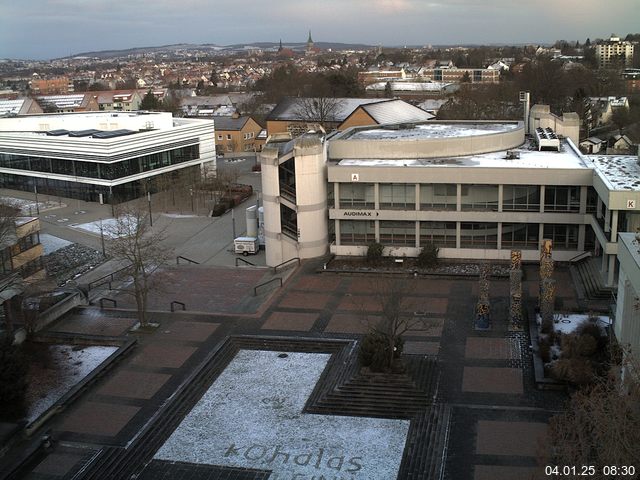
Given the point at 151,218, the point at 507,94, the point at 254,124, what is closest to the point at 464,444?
the point at 151,218

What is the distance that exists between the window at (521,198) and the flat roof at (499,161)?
1179 millimetres

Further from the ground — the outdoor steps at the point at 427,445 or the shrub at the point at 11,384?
the shrub at the point at 11,384

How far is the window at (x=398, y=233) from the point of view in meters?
37.8

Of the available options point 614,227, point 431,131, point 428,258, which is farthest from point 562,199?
point 431,131

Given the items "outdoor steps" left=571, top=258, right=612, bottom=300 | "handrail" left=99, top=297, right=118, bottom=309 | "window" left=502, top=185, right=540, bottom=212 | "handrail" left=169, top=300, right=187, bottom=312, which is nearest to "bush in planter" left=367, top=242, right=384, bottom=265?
"window" left=502, top=185, right=540, bottom=212

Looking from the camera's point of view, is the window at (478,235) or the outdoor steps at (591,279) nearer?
the outdoor steps at (591,279)

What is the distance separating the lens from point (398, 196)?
37.5 m

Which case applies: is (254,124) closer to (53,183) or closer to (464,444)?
(53,183)

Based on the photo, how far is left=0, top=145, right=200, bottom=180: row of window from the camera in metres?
57.6

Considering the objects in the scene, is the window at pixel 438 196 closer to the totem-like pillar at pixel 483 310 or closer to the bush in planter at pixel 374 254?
the bush in planter at pixel 374 254

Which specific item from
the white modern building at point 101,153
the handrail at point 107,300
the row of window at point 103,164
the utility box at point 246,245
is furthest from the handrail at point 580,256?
the row of window at point 103,164

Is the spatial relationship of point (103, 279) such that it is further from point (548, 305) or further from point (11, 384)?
point (548, 305)

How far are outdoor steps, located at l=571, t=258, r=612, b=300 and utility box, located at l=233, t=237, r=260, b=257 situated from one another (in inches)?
678

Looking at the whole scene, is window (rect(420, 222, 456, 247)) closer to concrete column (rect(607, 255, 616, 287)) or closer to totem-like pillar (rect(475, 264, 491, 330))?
concrete column (rect(607, 255, 616, 287))
